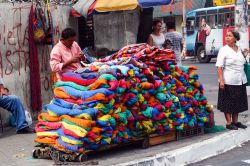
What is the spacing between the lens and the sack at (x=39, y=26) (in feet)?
27.9

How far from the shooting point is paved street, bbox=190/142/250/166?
6.37 m

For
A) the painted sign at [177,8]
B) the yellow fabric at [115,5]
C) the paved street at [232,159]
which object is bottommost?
the paved street at [232,159]

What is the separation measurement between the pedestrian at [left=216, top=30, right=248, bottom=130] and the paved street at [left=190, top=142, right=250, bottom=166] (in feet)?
2.49

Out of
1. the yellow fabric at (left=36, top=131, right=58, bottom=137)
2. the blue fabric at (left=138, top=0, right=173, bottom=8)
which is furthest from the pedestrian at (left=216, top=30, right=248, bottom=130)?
the yellow fabric at (left=36, top=131, right=58, bottom=137)

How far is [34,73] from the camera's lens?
864 cm

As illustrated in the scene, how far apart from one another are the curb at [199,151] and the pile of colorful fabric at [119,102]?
43 centimetres

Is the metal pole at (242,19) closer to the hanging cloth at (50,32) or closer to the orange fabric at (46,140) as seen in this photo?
the hanging cloth at (50,32)

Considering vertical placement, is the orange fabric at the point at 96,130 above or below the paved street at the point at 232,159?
above

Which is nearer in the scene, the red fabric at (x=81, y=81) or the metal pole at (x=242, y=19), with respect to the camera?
the red fabric at (x=81, y=81)

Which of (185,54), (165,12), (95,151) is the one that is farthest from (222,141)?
(165,12)

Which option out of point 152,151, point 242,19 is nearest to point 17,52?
point 152,151

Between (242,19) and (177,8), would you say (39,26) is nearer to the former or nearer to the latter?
(242,19)

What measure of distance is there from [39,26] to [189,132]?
10.7 feet

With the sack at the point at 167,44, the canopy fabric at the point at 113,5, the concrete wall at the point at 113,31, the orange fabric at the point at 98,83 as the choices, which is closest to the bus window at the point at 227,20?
the sack at the point at 167,44
